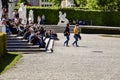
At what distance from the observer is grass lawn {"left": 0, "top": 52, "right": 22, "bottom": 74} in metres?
21.6

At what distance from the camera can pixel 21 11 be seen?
171 feet

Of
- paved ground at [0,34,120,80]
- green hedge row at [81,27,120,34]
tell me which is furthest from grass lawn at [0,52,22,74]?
green hedge row at [81,27,120,34]

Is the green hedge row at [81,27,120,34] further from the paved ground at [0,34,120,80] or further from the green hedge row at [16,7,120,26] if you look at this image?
the paved ground at [0,34,120,80]

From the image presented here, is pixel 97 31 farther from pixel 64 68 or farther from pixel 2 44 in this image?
pixel 64 68

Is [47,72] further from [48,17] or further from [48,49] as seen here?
[48,17]

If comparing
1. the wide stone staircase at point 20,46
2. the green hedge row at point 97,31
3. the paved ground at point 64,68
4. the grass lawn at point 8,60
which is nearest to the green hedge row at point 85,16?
the green hedge row at point 97,31

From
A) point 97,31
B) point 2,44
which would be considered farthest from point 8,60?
point 97,31

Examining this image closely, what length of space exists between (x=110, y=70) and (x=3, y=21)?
40.4ft

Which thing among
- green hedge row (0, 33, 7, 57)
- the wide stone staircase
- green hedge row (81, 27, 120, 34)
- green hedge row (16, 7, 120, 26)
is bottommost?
green hedge row (81, 27, 120, 34)

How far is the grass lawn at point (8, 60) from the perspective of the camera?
21581 mm

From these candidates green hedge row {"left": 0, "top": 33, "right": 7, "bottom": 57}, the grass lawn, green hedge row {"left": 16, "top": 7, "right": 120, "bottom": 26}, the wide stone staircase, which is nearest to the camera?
the grass lawn

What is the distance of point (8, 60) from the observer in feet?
80.9

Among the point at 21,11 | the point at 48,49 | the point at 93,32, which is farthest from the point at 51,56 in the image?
the point at 93,32

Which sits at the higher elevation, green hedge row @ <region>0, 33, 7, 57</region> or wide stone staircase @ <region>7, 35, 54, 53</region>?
green hedge row @ <region>0, 33, 7, 57</region>
